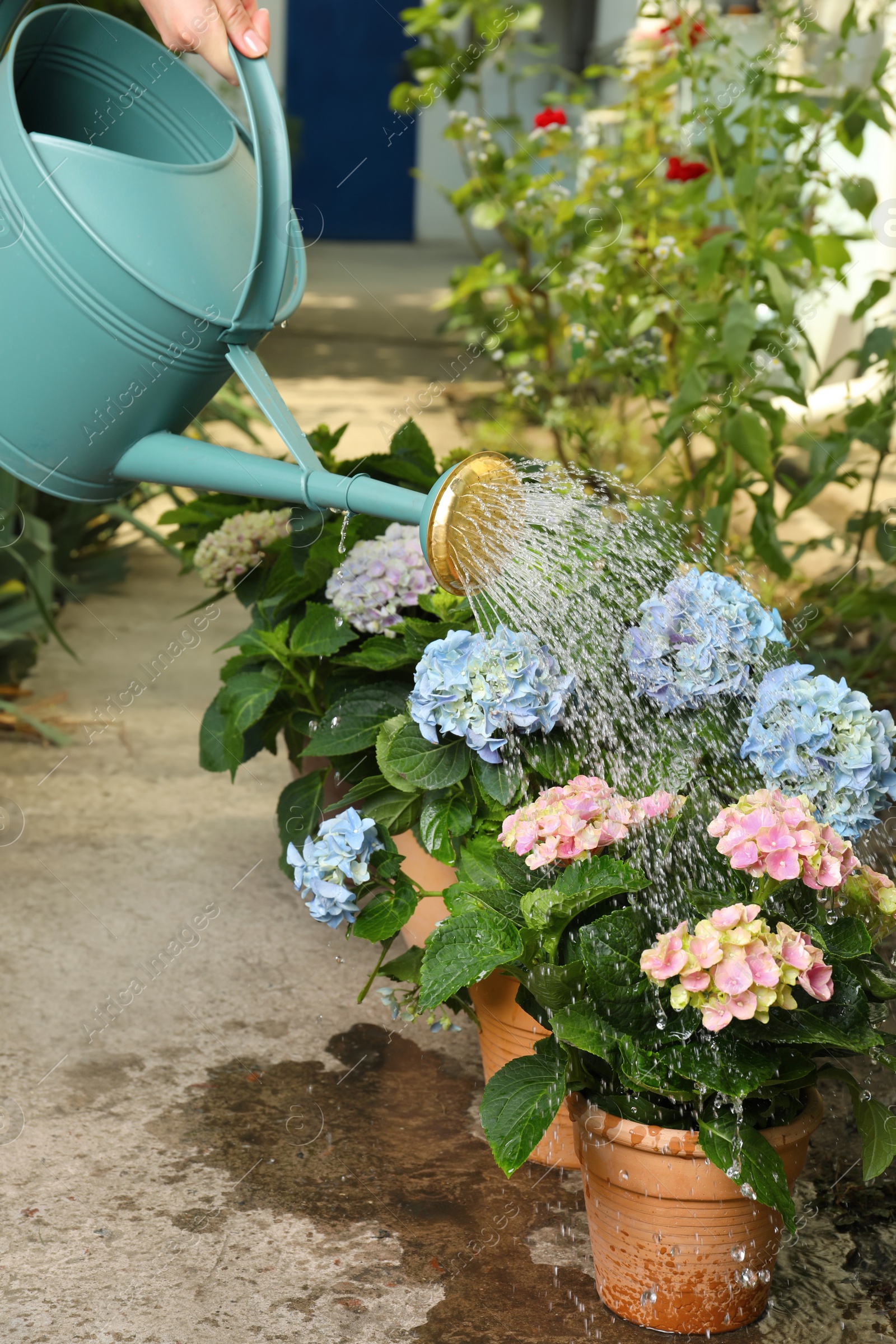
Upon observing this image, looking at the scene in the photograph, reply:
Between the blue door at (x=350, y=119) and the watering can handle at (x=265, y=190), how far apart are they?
391 inches

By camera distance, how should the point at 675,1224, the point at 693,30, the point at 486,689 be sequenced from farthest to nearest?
1. the point at 693,30
2. the point at 486,689
3. the point at 675,1224

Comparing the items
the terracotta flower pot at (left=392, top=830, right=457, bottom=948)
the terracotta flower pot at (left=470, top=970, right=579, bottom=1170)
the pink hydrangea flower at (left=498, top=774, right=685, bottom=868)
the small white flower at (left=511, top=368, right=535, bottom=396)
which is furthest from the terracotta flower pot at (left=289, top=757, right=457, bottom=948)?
the small white flower at (left=511, top=368, right=535, bottom=396)

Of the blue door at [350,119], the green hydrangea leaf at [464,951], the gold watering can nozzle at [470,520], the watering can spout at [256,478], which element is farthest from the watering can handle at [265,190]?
the blue door at [350,119]

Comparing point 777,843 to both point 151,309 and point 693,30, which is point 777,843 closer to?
point 151,309

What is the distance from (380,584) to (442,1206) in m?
0.76

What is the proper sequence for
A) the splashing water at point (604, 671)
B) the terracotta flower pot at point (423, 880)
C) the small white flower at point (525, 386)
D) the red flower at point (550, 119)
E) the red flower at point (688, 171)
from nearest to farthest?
the splashing water at point (604, 671) < the terracotta flower pot at point (423, 880) < the red flower at point (688, 171) < the small white flower at point (525, 386) < the red flower at point (550, 119)

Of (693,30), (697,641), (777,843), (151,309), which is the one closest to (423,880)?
(697,641)

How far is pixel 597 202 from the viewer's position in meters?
3.64

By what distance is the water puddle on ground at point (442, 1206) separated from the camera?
1367 mm

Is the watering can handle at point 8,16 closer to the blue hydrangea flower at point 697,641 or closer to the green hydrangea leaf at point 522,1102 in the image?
the blue hydrangea flower at point 697,641

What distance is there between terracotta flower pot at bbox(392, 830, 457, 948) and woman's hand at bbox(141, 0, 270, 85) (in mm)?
918

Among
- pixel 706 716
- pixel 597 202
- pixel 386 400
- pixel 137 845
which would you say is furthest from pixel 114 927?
pixel 386 400

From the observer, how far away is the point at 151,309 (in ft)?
4.29

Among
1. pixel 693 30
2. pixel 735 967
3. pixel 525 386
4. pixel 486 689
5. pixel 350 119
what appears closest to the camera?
pixel 735 967
